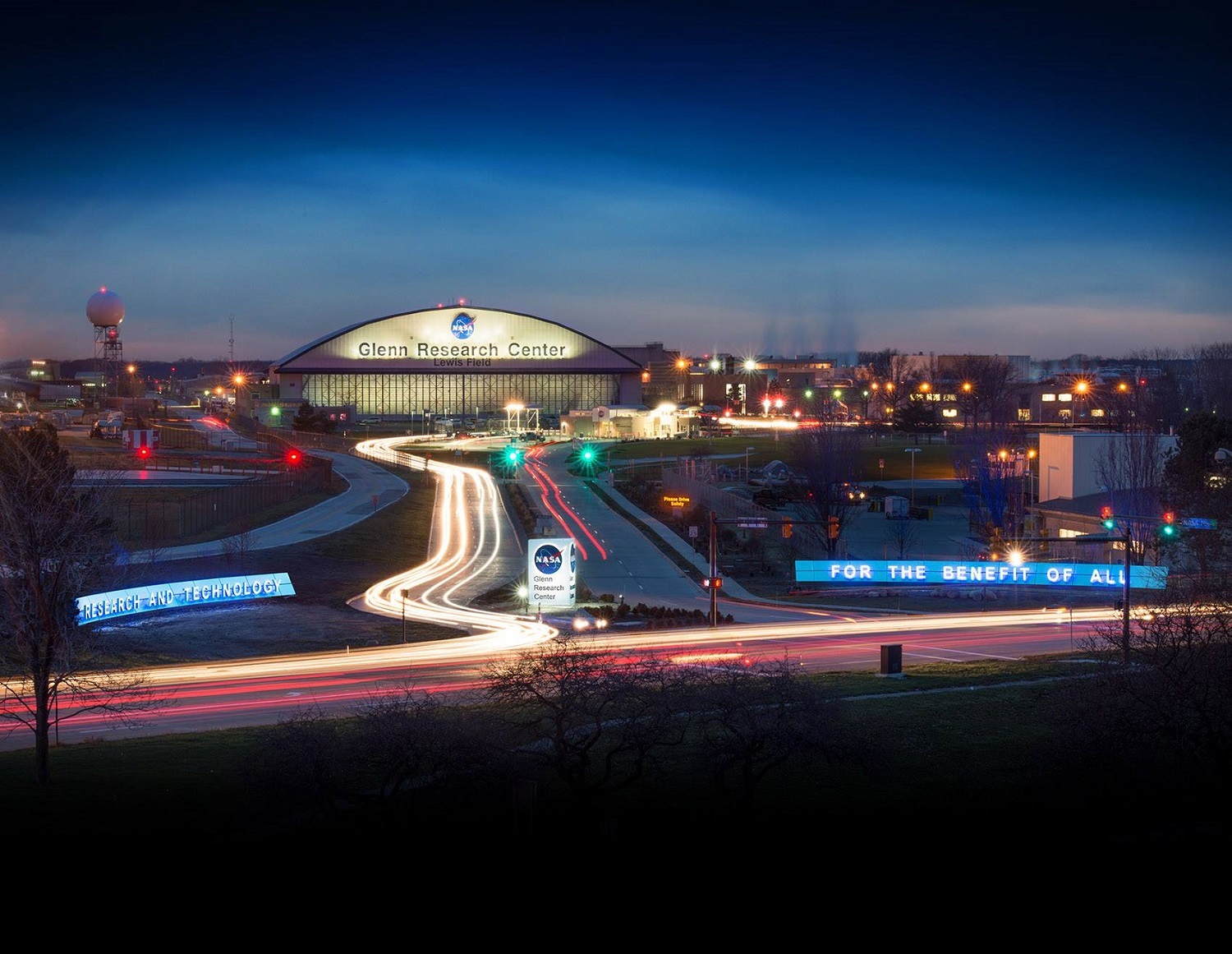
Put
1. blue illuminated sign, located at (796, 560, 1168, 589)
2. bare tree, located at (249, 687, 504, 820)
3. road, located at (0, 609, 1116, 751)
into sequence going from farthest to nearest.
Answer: blue illuminated sign, located at (796, 560, 1168, 589)
road, located at (0, 609, 1116, 751)
bare tree, located at (249, 687, 504, 820)

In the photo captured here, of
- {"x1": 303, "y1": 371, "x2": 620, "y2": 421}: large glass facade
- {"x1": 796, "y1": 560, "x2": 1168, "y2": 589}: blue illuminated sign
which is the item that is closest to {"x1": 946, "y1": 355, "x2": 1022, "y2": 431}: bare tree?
{"x1": 303, "y1": 371, "x2": 620, "y2": 421}: large glass facade

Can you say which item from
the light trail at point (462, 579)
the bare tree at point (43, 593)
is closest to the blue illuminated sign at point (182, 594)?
the light trail at point (462, 579)

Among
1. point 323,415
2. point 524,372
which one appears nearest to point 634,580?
point 323,415

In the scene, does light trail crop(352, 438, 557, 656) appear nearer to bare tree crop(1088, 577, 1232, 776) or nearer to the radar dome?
bare tree crop(1088, 577, 1232, 776)

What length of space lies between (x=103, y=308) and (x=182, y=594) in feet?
451

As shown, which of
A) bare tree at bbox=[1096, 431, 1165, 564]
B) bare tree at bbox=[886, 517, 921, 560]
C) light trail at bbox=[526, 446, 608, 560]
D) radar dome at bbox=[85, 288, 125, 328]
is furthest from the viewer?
radar dome at bbox=[85, 288, 125, 328]

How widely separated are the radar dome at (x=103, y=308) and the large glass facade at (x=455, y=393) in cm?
3986

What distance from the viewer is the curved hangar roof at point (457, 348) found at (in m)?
147

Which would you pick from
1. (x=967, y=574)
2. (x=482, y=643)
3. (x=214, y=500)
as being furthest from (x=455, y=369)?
(x=482, y=643)

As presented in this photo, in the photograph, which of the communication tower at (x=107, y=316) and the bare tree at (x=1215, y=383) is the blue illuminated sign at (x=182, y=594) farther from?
the communication tower at (x=107, y=316)

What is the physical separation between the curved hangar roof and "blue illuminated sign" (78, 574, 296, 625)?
102248mm

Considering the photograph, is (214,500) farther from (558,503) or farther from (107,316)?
(107,316)

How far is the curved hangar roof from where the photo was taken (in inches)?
5778

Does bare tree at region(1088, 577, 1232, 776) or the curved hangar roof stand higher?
the curved hangar roof
